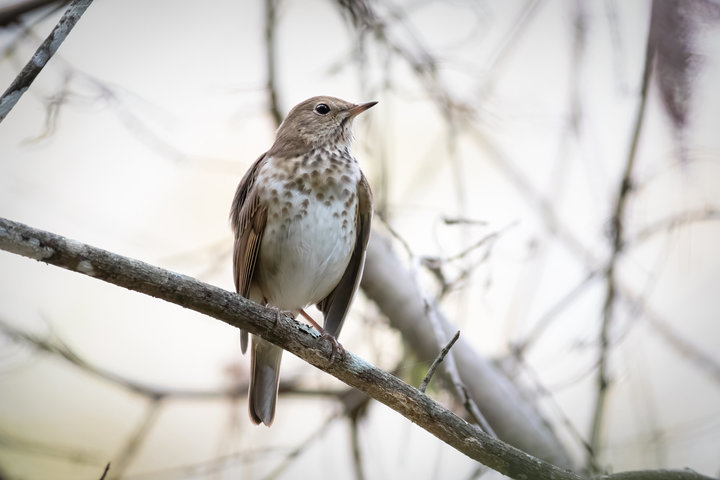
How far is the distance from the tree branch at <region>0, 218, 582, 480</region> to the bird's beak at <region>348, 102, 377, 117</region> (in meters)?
1.89

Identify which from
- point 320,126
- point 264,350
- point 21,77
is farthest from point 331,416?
point 21,77

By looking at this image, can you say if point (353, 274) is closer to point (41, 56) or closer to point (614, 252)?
point (614, 252)

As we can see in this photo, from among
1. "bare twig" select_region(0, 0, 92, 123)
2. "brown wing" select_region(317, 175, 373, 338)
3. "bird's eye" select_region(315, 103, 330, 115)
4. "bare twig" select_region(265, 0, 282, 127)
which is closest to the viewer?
"bare twig" select_region(0, 0, 92, 123)

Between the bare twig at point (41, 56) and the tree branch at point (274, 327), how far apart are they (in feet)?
1.37

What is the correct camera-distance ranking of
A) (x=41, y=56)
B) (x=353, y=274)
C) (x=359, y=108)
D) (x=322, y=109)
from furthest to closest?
(x=322, y=109), (x=359, y=108), (x=353, y=274), (x=41, y=56)

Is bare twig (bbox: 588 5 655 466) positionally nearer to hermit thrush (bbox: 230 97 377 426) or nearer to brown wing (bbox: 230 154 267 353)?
hermit thrush (bbox: 230 97 377 426)

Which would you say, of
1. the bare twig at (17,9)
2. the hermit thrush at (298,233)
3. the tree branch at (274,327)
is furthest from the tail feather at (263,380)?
the bare twig at (17,9)

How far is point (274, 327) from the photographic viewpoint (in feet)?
9.67

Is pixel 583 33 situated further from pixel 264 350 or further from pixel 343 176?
pixel 264 350

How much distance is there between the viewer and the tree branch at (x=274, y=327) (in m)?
2.53

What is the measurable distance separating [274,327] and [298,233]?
1333 mm

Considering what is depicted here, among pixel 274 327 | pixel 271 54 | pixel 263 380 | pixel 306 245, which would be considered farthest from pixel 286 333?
pixel 271 54

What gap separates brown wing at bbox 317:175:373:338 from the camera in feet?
14.6

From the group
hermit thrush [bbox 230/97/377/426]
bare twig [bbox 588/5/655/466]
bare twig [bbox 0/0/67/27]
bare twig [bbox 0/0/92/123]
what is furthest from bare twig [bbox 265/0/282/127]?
bare twig [bbox 588/5/655/466]
